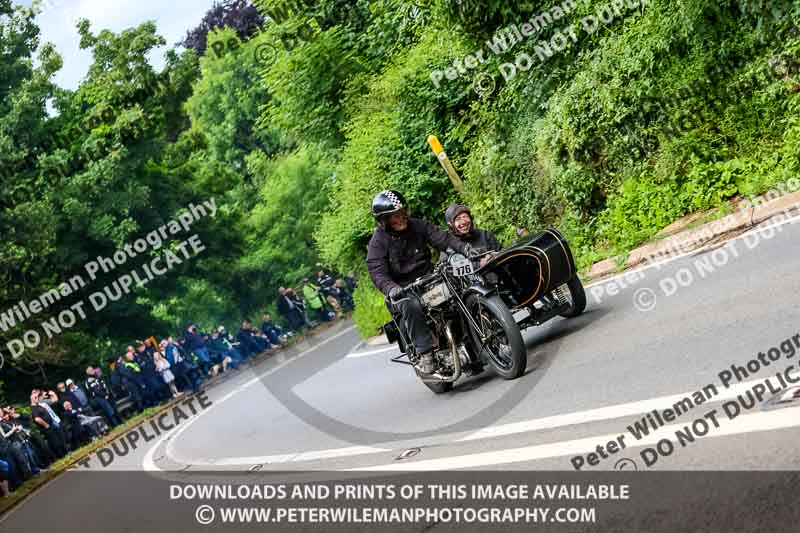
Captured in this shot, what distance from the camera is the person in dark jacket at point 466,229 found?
1069 cm

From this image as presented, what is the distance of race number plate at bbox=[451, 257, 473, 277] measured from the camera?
30.4ft

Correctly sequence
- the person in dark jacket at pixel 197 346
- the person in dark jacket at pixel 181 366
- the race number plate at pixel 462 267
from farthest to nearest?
1. the person in dark jacket at pixel 197 346
2. the person in dark jacket at pixel 181 366
3. the race number plate at pixel 462 267

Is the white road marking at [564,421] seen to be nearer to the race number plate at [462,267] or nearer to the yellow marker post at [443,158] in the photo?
the race number plate at [462,267]

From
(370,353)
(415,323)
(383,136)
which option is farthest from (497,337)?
(383,136)

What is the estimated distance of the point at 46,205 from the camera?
32.5 metres

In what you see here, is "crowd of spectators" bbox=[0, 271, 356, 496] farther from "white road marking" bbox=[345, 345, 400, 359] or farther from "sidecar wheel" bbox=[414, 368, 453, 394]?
"sidecar wheel" bbox=[414, 368, 453, 394]

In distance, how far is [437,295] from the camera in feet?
30.8

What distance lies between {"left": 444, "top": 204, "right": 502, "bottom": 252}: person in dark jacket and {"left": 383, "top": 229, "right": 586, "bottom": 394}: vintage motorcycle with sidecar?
2.53 feet

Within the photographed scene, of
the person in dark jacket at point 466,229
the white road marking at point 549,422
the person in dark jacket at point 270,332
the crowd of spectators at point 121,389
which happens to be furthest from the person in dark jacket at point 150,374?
the person in dark jacket at point 466,229

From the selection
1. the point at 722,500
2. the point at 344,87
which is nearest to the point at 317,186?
the point at 344,87

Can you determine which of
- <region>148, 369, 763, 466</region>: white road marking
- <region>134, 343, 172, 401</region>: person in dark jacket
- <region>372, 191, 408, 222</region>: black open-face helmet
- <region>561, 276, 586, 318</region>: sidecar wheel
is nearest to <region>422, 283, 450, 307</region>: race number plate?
<region>372, 191, 408, 222</region>: black open-face helmet

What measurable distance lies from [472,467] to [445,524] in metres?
1.06

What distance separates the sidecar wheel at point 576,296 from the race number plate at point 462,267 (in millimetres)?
1679

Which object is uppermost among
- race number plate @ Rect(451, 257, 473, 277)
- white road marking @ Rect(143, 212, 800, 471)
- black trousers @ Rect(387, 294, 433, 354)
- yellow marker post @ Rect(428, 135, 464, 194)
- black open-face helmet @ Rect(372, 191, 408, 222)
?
yellow marker post @ Rect(428, 135, 464, 194)
